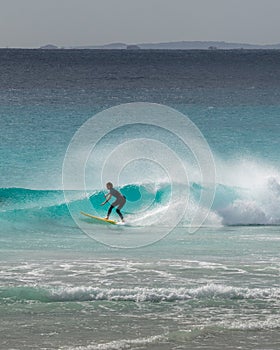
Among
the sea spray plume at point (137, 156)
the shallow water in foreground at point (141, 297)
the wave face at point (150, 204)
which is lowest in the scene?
the shallow water in foreground at point (141, 297)

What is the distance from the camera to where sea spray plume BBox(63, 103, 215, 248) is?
30.5m

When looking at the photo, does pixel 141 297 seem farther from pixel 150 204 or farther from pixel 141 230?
pixel 150 204

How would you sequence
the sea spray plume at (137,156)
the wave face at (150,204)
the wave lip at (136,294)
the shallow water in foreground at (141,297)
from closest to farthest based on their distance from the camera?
the shallow water in foreground at (141,297) < the wave lip at (136,294) < the sea spray plume at (137,156) < the wave face at (150,204)

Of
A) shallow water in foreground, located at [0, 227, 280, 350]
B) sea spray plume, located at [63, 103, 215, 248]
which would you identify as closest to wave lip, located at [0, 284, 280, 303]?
shallow water in foreground, located at [0, 227, 280, 350]

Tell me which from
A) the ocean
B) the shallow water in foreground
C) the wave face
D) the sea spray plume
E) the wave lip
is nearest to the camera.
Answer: the shallow water in foreground

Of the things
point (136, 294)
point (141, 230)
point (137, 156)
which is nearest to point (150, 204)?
point (141, 230)

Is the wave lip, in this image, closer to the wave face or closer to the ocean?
the ocean

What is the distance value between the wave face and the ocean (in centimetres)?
6

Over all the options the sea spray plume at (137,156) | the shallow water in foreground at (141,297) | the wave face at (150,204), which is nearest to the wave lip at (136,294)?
the shallow water in foreground at (141,297)

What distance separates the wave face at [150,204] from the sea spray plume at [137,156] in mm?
270

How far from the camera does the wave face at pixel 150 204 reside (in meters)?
30.8

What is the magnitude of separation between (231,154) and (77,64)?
83455 millimetres

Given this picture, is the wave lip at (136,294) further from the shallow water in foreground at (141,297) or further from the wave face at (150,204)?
the wave face at (150,204)

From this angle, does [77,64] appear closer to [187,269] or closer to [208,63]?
[208,63]
